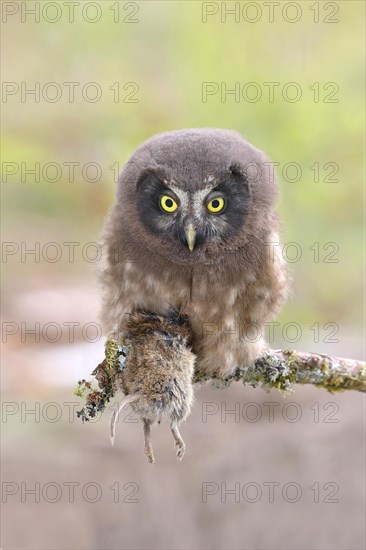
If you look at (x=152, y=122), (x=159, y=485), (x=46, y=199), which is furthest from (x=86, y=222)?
(x=159, y=485)

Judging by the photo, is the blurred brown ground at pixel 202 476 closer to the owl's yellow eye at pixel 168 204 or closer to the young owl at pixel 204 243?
the young owl at pixel 204 243

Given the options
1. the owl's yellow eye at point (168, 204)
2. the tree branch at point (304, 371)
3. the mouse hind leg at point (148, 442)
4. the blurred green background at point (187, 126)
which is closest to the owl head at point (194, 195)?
the owl's yellow eye at point (168, 204)

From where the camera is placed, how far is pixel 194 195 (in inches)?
116

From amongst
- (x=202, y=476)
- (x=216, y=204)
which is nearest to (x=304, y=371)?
(x=216, y=204)

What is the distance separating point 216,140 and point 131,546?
8.98 feet

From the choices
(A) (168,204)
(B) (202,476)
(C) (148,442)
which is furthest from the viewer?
(B) (202,476)

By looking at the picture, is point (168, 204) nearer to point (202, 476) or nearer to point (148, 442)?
point (148, 442)

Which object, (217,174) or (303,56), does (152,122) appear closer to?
(303,56)

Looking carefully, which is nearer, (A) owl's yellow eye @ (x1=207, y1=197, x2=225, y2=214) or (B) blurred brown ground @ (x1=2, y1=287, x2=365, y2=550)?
(A) owl's yellow eye @ (x1=207, y1=197, x2=225, y2=214)

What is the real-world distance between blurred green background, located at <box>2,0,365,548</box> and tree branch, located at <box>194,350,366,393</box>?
5.61 ft

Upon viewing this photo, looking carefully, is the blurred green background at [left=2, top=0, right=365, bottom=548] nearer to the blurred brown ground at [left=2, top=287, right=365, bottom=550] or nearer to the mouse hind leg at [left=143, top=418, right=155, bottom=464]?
the blurred brown ground at [left=2, top=287, right=365, bottom=550]

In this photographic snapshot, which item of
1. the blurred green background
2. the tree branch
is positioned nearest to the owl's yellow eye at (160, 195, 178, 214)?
the tree branch

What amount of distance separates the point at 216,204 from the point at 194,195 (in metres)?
0.14

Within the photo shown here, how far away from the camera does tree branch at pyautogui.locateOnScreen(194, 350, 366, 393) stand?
10.2ft
